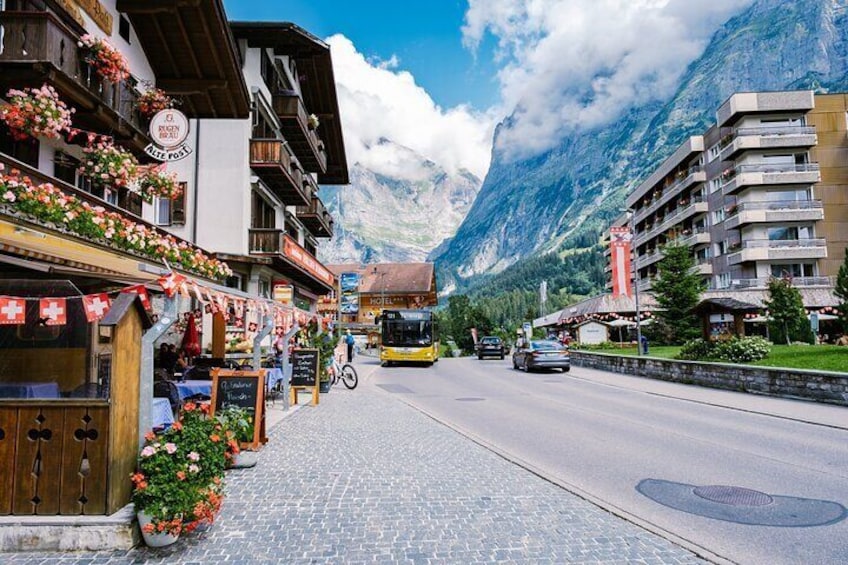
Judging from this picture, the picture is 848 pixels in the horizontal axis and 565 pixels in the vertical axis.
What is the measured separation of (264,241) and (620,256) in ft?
57.8

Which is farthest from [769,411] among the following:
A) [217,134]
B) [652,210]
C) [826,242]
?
[652,210]

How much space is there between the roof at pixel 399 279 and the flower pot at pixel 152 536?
73.5 metres

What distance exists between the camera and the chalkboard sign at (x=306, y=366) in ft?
49.8

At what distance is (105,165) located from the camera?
11.8 metres

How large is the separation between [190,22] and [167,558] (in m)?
15.0

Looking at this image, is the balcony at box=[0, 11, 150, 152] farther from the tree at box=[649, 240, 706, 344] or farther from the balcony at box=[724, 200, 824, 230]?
the balcony at box=[724, 200, 824, 230]

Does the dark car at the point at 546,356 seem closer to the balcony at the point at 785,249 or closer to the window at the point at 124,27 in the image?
the window at the point at 124,27

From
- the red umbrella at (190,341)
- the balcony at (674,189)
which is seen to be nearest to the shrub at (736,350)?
the red umbrella at (190,341)

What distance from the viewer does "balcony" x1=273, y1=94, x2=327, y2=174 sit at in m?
27.6

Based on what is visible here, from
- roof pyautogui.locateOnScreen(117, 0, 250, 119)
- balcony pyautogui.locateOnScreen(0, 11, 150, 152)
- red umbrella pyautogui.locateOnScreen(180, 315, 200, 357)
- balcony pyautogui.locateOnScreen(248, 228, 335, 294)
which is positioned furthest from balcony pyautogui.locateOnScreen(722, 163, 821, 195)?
balcony pyautogui.locateOnScreen(0, 11, 150, 152)

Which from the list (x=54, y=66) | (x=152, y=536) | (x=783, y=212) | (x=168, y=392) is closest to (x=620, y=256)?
(x=168, y=392)

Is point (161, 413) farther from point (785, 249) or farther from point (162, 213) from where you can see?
point (785, 249)

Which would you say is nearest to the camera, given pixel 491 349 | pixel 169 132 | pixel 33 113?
pixel 33 113

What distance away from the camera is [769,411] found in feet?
44.4
